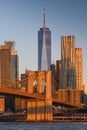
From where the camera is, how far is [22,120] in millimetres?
116750

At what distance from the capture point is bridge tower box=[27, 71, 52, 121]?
112m

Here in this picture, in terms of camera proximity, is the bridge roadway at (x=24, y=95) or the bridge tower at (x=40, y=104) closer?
the bridge roadway at (x=24, y=95)

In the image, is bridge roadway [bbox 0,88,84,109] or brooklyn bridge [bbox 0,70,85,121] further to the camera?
brooklyn bridge [bbox 0,70,85,121]

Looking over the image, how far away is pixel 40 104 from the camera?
11281 cm

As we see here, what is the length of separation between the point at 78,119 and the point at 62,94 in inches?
2772

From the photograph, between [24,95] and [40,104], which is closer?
[24,95]

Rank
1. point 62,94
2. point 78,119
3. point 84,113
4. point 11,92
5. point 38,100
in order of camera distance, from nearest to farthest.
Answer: point 11,92 < point 38,100 < point 78,119 < point 84,113 < point 62,94

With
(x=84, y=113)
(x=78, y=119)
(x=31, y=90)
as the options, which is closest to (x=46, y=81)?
(x=31, y=90)

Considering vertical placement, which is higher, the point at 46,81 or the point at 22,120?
the point at 46,81

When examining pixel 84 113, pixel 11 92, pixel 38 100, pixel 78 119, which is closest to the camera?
pixel 11 92

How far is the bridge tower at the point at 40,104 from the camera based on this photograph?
369ft

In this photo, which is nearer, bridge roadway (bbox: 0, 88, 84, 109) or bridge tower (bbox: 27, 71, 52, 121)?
bridge roadway (bbox: 0, 88, 84, 109)

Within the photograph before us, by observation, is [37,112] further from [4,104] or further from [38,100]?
[4,104]

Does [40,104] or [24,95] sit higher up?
[24,95]
